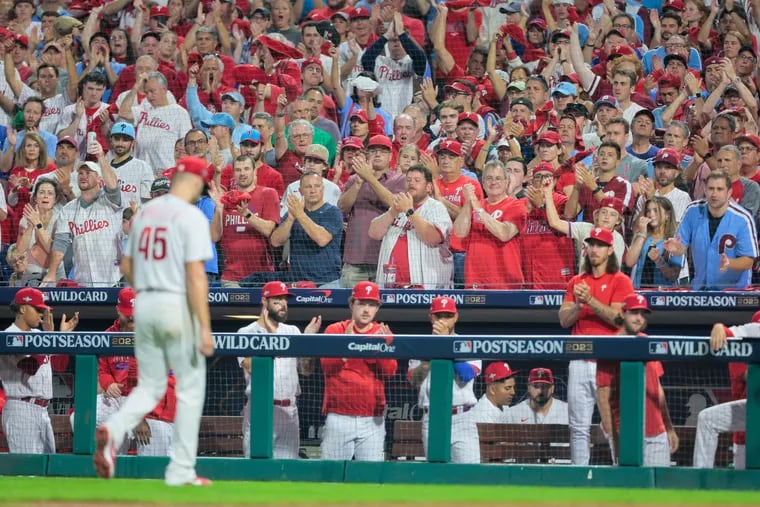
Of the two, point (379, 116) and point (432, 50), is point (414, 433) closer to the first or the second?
point (379, 116)

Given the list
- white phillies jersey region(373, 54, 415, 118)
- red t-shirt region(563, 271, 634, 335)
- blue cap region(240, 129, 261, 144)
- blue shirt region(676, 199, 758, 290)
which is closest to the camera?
red t-shirt region(563, 271, 634, 335)

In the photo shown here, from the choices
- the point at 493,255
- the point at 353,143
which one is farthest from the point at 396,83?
the point at 493,255

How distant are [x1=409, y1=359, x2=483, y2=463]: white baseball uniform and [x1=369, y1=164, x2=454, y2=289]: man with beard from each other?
220 cm

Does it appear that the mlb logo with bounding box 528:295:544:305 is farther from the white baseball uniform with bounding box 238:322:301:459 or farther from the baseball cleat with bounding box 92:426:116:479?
the baseball cleat with bounding box 92:426:116:479

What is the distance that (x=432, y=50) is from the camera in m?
15.0

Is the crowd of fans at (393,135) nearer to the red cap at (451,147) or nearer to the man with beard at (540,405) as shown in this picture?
the red cap at (451,147)

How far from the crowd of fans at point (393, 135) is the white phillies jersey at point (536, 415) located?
199 cm

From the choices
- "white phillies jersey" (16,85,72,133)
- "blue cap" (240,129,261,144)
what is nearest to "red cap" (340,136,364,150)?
"blue cap" (240,129,261,144)

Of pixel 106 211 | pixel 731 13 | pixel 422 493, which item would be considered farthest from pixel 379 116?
pixel 422 493

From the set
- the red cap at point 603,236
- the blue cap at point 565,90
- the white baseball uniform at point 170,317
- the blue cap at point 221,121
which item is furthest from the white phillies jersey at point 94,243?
the white baseball uniform at point 170,317

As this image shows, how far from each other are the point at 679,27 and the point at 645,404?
7.34 metres

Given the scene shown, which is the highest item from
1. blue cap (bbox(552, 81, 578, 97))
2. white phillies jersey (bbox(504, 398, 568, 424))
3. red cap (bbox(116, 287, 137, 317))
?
blue cap (bbox(552, 81, 578, 97))

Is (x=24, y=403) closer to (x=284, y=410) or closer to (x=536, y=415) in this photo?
(x=284, y=410)

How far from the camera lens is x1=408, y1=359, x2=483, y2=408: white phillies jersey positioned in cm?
836
